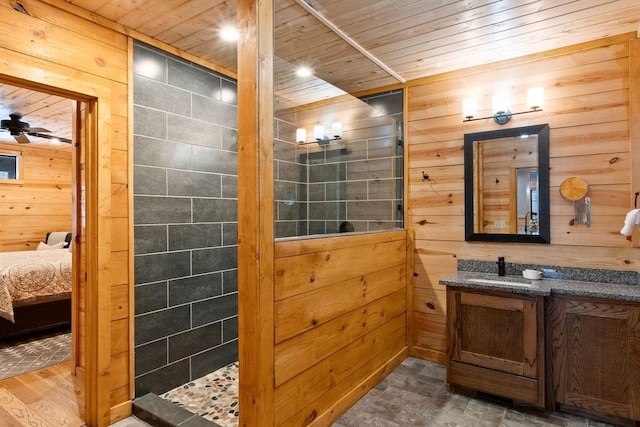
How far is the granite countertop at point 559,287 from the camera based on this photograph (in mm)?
2217

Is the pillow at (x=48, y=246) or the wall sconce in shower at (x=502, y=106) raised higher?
the wall sconce in shower at (x=502, y=106)

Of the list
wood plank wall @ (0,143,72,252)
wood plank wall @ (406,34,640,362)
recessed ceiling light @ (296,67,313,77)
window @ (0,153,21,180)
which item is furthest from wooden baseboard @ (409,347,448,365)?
window @ (0,153,21,180)

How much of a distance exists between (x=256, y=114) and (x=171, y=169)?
122 cm

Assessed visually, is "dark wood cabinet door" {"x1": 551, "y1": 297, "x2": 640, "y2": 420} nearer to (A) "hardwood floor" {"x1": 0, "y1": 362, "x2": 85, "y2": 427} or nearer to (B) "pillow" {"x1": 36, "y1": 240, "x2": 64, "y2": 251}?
(A) "hardwood floor" {"x1": 0, "y1": 362, "x2": 85, "y2": 427}

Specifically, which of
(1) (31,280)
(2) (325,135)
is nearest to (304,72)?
(2) (325,135)

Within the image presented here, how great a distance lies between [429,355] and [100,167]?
2.89 m

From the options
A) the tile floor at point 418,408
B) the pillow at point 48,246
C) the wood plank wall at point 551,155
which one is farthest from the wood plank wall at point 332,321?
the pillow at point 48,246

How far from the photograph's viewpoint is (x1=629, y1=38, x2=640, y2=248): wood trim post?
2.44 meters

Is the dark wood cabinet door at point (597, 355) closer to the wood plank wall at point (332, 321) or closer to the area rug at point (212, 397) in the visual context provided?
the wood plank wall at point (332, 321)

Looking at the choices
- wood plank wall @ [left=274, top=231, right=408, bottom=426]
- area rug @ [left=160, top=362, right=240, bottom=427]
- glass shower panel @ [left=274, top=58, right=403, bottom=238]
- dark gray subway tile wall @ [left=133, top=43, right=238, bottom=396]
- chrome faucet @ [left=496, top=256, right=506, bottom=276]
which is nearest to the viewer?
wood plank wall @ [left=274, top=231, right=408, bottom=426]

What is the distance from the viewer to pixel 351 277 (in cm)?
247

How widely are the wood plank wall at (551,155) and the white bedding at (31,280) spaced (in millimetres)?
3848

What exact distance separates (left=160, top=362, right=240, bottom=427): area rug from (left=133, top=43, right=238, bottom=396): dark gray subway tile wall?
69 millimetres

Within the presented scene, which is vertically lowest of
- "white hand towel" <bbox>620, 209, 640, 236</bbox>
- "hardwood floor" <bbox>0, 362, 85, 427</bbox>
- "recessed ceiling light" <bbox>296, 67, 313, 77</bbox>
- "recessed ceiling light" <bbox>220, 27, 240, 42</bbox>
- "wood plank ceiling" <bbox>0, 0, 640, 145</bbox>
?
"hardwood floor" <bbox>0, 362, 85, 427</bbox>
